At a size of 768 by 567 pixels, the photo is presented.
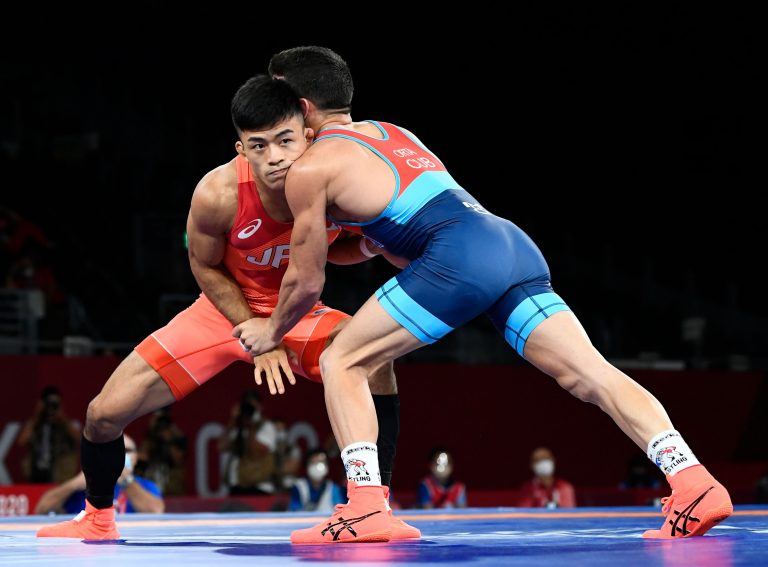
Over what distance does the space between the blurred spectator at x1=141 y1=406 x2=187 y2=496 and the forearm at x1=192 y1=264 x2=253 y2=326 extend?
17.5ft

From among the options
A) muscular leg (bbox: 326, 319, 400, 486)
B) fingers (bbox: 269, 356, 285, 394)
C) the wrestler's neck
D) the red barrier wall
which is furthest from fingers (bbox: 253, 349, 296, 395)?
the red barrier wall

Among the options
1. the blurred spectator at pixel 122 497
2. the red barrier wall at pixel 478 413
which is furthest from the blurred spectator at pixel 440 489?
the blurred spectator at pixel 122 497

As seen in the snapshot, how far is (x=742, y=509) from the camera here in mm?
5656

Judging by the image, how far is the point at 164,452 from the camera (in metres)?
9.39

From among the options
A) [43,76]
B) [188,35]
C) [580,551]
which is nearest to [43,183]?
[43,76]

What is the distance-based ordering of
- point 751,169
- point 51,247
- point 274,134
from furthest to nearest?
1. point 751,169
2. point 51,247
3. point 274,134

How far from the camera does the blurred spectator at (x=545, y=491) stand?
9406 millimetres

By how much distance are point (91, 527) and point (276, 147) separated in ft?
4.92

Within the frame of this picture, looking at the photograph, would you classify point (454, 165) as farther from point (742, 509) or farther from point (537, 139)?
point (742, 509)

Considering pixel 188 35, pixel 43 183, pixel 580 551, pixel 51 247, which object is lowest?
pixel 580 551

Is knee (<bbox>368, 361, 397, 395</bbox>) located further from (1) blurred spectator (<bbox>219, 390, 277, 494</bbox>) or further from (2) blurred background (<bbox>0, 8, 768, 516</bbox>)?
(2) blurred background (<bbox>0, 8, 768, 516</bbox>)

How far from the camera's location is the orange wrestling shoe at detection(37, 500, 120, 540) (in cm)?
407

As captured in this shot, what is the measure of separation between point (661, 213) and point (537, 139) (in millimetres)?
2121

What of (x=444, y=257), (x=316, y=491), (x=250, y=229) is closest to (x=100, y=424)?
(x=250, y=229)
